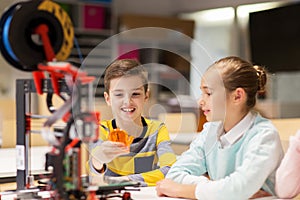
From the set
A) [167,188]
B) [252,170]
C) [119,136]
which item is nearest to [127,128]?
[119,136]

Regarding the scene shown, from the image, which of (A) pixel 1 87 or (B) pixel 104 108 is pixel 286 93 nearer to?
(A) pixel 1 87

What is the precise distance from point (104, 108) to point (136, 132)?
0.07m

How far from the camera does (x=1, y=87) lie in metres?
3.25

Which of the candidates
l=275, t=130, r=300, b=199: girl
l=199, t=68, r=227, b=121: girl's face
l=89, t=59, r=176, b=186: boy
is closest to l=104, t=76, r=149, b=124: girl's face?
l=89, t=59, r=176, b=186: boy

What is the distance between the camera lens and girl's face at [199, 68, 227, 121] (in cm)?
99

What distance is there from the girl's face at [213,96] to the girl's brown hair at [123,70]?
0.37 feet

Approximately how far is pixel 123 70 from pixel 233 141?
9.3 inches

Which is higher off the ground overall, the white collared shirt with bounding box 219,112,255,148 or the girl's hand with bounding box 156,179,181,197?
the white collared shirt with bounding box 219,112,255,148

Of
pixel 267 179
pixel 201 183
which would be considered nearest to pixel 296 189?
pixel 267 179

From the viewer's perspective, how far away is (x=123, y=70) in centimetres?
102

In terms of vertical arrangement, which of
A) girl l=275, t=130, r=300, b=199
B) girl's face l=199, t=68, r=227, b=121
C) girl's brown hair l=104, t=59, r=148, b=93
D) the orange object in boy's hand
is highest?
girl's brown hair l=104, t=59, r=148, b=93

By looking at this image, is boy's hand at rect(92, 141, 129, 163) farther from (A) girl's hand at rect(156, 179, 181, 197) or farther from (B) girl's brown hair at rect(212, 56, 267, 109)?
(B) girl's brown hair at rect(212, 56, 267, 109)

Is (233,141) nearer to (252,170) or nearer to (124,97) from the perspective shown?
(252,170)

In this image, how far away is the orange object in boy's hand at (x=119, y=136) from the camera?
3.34 feet
